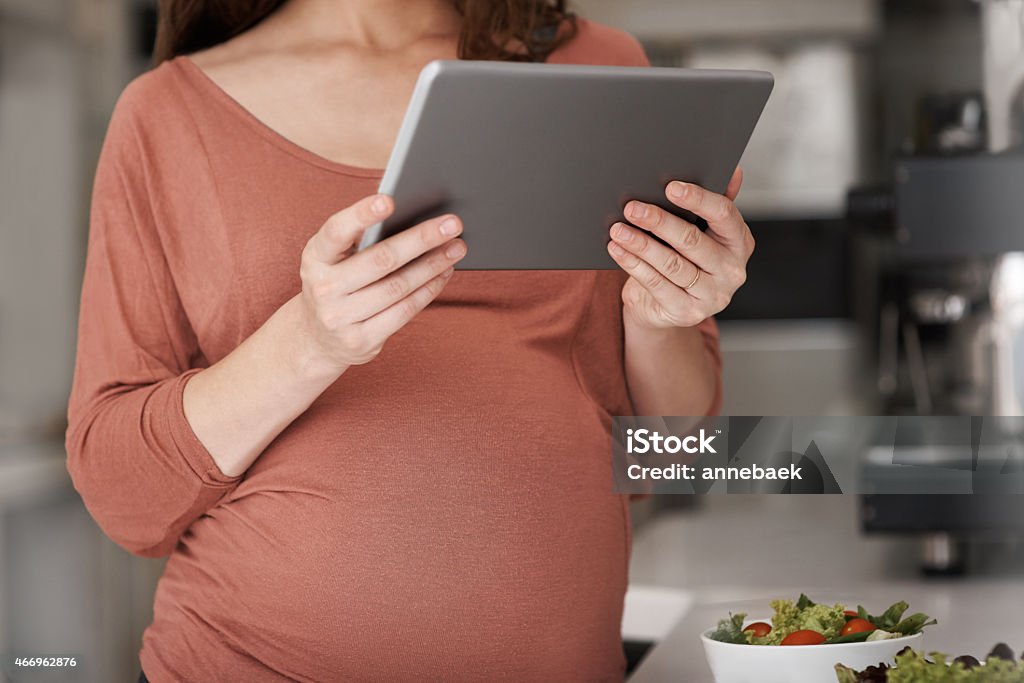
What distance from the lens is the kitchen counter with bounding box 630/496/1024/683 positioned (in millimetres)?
894

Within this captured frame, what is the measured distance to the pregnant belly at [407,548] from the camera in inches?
29.9

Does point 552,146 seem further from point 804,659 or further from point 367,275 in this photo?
point 804,659

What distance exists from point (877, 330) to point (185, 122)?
7.68ft

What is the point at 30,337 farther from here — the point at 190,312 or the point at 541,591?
the point at 541,591

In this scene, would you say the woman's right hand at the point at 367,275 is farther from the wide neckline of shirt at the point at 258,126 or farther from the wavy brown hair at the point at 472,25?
the wavy brown hair at the point at 472,25

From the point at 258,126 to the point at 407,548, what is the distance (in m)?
0.31

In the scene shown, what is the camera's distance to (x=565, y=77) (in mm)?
577

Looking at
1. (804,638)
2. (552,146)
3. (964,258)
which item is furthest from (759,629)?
(964,258)

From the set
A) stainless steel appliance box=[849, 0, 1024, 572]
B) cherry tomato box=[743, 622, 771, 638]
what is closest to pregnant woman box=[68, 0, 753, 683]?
cherry tomato box=[743, 622, 771, 638]

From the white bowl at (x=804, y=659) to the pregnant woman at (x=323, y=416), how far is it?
117mm

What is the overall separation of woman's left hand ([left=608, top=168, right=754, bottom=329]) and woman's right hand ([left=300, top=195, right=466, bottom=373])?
0.32 feet

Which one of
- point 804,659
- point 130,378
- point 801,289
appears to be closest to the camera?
point 804,659

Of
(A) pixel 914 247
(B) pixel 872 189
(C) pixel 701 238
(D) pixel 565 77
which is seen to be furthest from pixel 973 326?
(D) pixel 565 77

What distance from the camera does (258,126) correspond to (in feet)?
2.76
